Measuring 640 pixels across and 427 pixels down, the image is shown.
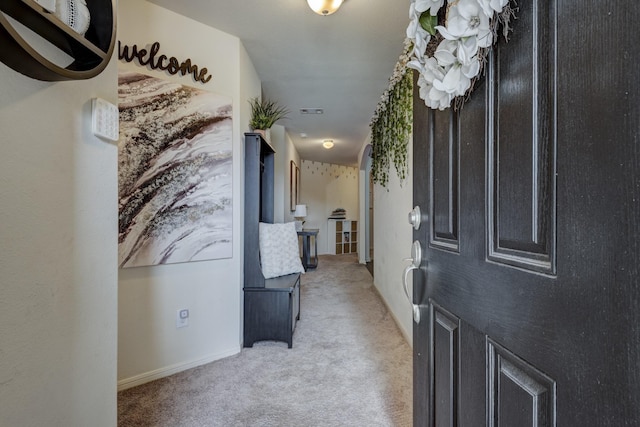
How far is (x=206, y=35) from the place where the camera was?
236cm

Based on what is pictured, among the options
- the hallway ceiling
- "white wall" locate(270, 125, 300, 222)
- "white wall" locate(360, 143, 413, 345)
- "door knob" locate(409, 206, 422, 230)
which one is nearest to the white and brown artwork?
the hallway ceiling

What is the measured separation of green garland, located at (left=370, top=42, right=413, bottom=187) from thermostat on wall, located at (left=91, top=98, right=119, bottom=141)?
171 centimetres

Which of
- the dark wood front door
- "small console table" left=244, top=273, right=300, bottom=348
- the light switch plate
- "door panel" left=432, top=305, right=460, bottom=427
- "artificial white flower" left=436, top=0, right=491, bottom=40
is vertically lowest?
"small console table" left=244, top=273, right=300, bottom=348

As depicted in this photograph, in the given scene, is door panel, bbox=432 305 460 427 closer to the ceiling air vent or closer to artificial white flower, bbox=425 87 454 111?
artificial white flower, bbox=425 87 454 111

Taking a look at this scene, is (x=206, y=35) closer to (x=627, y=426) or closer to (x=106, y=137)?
Result: (x=106, y=137)

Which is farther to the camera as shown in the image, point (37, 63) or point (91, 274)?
point (91, 274)

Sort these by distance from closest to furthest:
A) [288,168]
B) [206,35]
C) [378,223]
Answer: [206,35]
[378,223]
[288,168]

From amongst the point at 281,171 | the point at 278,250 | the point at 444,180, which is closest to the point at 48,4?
the point at 444,180

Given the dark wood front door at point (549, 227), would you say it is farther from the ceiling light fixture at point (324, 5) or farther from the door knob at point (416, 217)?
the ceiling light fixture at point (324, 5)

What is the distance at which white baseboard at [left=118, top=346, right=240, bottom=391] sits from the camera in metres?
2.03

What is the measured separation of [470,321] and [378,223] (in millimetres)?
3832

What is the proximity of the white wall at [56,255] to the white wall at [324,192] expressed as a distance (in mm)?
6888

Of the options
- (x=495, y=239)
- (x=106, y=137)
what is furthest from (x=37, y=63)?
(x=495, y=239)

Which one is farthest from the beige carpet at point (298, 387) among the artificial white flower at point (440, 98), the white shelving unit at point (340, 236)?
the white shelving unit at point (340, 236)
